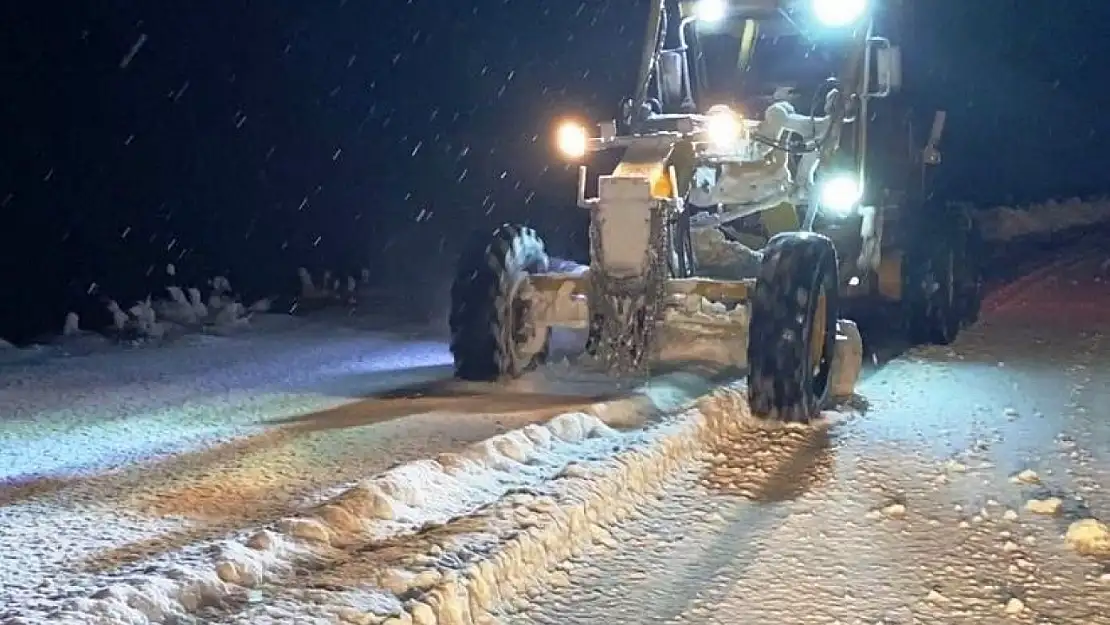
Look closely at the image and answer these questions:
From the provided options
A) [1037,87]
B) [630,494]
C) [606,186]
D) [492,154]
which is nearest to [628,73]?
[492,154]

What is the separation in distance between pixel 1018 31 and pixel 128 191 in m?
31.2

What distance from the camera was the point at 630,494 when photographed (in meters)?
6.05

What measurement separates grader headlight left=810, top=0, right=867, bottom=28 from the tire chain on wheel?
2.75 m

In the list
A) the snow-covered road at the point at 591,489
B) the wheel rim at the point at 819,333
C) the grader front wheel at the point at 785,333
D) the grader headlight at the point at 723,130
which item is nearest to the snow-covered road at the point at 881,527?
the snow-covered road at the point at 591,489

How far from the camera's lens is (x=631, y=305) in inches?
320

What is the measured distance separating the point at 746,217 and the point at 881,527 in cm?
530

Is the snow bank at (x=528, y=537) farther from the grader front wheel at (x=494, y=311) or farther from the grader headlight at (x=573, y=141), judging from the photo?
the grader headlight at (x=573, y=141)

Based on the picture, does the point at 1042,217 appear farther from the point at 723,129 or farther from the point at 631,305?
the point at 631,305

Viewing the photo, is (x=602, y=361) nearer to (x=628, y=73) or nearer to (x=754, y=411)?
(x=754, y=411)

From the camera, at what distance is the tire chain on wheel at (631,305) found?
26.5 ft

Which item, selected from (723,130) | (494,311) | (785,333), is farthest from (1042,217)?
(785,333)

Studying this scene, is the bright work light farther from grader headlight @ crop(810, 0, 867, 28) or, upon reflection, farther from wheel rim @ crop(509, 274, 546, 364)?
wheel rim @ crop(509, 274, 546, 364)

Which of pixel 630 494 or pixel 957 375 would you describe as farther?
pixel 957 375

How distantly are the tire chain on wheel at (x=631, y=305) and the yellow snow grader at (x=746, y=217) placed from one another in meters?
0.01
